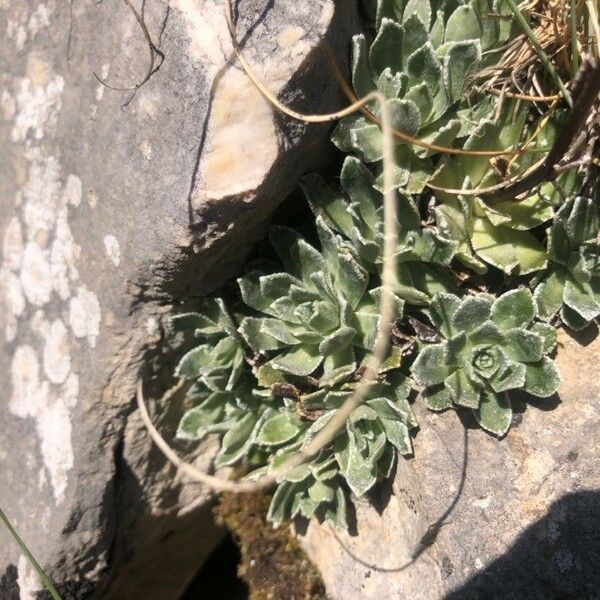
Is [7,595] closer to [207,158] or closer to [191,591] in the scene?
[191,591]

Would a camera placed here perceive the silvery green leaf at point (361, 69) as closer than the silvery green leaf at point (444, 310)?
Yes

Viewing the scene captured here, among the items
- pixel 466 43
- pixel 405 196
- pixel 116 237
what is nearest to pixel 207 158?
pixel 116 237

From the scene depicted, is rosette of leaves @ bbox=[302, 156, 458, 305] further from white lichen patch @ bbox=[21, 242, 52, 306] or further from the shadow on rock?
white lichen patch @ bbox=[21, 242, 52, 306]

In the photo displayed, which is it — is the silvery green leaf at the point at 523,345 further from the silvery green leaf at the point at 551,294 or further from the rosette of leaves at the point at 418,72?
the rosette of leaves at the point at 418,72

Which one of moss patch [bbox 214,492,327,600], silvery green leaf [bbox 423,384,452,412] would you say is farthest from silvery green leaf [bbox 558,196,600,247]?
moss patch [bbox 214,492,327,600]

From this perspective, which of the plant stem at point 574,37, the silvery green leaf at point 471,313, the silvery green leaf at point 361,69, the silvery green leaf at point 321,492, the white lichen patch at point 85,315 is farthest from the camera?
the silvery green leaf at point 321,492

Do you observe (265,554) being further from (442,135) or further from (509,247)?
(442,135)

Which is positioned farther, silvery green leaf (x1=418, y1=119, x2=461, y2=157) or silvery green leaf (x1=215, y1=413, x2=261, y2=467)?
silvery green leaf (x1=215, y1=413, x2=261, y2=467)

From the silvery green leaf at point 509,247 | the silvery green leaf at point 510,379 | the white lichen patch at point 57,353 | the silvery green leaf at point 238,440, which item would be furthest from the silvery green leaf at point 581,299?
the white lichen patch at point 57,353
